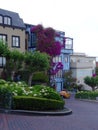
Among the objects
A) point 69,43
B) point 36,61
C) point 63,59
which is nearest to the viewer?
point 36,61

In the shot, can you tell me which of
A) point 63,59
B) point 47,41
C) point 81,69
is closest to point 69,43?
point 63,59

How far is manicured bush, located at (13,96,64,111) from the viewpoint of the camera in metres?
19.2

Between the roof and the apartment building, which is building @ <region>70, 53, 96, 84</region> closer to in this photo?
the roof

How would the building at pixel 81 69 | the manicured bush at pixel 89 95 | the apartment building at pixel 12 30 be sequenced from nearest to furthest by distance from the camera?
1. the apartment building at pixel 12 30
2. the manicured bush at pixel 89 95
3. the building at pixel 81 69

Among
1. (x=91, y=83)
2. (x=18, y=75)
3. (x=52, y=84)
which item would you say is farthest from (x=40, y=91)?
(x=91, y=83)

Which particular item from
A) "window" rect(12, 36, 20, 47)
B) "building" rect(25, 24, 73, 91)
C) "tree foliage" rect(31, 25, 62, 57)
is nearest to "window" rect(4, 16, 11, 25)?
"window" rect(12, 36, 20, 47)

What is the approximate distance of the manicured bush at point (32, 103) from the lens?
1917cm

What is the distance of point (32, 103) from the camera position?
19516 millimetres

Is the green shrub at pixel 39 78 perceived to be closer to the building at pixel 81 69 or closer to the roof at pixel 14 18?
the roof at pixel 14 18

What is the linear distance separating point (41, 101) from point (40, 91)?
2.03 metres

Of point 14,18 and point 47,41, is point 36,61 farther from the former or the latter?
point 14,18

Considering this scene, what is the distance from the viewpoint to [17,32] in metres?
49.9

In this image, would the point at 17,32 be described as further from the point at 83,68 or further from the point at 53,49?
the point at 83,68

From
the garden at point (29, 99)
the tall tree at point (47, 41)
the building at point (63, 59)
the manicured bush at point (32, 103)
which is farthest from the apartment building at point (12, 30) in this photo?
the manicured bush at point (32, 103)
